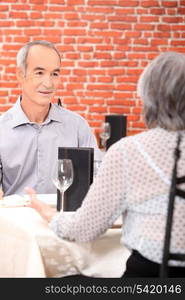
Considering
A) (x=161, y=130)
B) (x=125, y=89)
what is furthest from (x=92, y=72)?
(x=161, y=130)

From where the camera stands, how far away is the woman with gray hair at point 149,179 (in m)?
1.60

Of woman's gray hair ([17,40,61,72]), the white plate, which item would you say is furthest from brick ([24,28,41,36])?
the white plate

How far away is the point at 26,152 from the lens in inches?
116

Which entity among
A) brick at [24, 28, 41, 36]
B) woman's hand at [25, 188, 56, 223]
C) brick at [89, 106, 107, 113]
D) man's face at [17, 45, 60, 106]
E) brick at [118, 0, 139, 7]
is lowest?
woman's hand at [25, 188, 56, 223]

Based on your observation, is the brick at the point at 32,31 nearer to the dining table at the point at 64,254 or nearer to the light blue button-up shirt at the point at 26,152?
the light blue button-up shirt at the point at 26,152

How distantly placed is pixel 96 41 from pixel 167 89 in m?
4.32

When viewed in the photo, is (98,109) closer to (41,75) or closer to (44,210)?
(41,75)

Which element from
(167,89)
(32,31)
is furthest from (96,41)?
(167,89)

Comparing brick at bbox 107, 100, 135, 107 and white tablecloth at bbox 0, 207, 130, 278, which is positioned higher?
brick at bbox 107, 100, 135, 107

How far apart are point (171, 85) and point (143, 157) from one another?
0.23 metres

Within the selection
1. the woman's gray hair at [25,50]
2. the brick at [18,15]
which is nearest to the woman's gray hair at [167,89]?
the woman's gray hair at [25,50]

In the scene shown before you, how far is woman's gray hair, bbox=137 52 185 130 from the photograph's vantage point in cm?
160

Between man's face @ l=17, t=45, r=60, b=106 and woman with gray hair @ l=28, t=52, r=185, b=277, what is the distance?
1.39m

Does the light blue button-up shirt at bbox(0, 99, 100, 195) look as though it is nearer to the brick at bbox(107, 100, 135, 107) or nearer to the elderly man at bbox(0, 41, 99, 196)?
the elderly man at bbox(0, 41, 99, 196)
